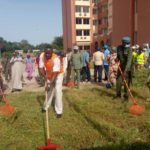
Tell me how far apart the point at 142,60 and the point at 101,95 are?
19.8 feet

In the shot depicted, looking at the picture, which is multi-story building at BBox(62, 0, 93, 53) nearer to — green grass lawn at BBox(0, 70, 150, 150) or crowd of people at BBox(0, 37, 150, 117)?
crowd of people at BBox(0, 37, 150, 117)

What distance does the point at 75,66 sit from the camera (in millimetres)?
11836

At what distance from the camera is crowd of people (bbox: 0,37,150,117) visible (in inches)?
294

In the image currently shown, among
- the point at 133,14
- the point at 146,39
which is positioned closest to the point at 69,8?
the point at 133,14

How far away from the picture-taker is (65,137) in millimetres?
6004

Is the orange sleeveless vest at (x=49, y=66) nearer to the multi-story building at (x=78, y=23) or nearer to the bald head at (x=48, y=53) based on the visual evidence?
the bald head at (x=48, y=53)

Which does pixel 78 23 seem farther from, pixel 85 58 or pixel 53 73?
pixel 53 73

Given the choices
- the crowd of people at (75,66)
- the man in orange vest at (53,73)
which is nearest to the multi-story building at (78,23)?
Result: the crowd of people at (75,66)

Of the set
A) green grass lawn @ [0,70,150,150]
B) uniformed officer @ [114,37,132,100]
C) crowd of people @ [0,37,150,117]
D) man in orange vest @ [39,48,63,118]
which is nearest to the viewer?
green grass lawn @ [0,70,150,150]

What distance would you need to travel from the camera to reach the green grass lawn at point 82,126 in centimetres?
559

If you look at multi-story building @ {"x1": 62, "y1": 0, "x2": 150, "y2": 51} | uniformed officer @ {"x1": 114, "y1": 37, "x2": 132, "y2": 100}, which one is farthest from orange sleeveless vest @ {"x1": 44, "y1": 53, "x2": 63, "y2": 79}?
multi-story building @ {"x1": 62, "y1": 0, "x2": 150, "y2": 51}

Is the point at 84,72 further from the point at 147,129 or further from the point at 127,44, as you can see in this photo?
the point at 147,129

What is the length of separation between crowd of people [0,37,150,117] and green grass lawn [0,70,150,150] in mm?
516

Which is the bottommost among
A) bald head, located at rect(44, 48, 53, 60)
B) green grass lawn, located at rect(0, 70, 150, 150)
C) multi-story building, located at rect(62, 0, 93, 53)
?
green grass lawn, located at rect(0, 70, 150, 150)
